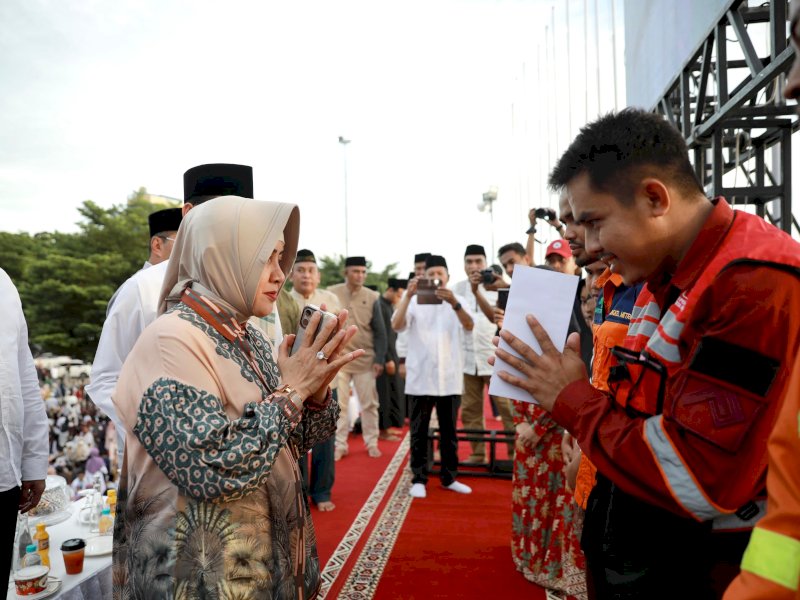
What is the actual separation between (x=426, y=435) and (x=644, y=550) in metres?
3.45

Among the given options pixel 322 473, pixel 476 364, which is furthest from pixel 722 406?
pixel 476 364

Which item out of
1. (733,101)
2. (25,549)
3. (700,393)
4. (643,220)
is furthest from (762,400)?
(733,101)

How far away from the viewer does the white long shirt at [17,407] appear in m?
1.90

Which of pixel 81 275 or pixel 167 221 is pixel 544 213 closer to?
pixel 167 221

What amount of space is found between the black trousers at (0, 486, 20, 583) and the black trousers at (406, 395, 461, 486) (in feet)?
9.91

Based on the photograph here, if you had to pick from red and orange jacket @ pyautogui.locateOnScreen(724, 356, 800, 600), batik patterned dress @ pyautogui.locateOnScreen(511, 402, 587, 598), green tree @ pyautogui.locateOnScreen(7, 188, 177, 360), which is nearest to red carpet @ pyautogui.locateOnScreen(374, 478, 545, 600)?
batik patterned dress @ pyautogui.locateOnScreen(511, 402, 587, 598)

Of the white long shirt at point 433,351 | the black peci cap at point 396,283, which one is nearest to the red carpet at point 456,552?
the white long shirt at point 433,351

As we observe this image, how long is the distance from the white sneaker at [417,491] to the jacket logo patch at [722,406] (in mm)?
3760

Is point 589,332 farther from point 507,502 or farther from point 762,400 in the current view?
point 762,400

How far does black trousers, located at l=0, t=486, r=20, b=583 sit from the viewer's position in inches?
71.2

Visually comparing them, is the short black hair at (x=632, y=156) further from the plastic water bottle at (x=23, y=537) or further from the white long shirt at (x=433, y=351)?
the white long shirt at (x=433, y=351)

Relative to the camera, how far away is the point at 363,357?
5863 mm

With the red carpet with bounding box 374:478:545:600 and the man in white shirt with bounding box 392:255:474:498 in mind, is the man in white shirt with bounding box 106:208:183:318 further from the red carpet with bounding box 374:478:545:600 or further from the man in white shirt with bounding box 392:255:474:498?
the man in white shirt with bounding box 392:255:474:498

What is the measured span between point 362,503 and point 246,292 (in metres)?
3.33
